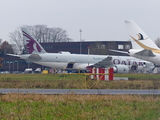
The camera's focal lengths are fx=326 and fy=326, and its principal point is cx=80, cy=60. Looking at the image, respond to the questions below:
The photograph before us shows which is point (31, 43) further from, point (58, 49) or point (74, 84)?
point (58, 49)

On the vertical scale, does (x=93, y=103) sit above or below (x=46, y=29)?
below

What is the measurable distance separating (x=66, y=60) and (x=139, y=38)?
17.1 meters

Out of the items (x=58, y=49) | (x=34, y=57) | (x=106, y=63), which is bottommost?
(x=106, y=63)

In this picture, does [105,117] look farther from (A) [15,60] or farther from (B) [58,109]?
(A) [15,60]

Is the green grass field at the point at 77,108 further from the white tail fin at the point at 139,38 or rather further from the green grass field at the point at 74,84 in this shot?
the white tail fin at the point at 139,38

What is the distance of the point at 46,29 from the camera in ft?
395

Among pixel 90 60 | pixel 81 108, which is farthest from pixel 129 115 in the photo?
pixel 90 60

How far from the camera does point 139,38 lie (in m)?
40.3

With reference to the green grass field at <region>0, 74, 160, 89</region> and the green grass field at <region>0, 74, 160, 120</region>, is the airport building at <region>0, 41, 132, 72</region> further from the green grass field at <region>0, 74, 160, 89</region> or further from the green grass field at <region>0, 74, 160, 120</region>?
the green grass field at <region>0, 74, 160, 120</region>

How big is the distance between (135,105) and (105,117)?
135 inches

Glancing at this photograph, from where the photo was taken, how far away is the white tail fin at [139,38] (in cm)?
4031

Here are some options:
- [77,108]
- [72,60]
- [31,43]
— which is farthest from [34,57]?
[77,108]

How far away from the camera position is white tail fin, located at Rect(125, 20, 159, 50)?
40312 millimetres

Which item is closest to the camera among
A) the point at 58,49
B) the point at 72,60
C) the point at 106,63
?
the point at 106,63
